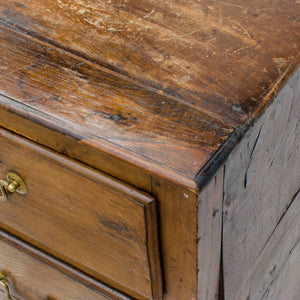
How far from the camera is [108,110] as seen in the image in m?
0.56

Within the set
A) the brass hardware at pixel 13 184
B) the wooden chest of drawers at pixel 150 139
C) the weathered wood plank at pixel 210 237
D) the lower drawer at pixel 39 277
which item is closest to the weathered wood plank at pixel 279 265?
the wooden chest of drawers at pixel 150 139

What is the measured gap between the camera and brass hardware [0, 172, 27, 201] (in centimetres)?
66

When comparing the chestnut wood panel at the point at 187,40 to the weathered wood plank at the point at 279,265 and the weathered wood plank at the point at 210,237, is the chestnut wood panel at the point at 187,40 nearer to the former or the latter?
the weathered wood plank at the point at 210,237

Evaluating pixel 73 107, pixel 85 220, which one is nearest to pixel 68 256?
pixel 85 220

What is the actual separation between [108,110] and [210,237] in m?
0.19

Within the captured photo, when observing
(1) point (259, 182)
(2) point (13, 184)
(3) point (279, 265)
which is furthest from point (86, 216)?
(3) point (279, 265)

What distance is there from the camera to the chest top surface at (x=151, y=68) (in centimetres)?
54

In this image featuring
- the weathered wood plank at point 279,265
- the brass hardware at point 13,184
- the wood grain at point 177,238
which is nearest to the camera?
the wood grain at point 177,238

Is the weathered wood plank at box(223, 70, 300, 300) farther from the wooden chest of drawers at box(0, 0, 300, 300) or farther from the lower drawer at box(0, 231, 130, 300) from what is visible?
the lower drawer at box(0, 231, 130, 300)

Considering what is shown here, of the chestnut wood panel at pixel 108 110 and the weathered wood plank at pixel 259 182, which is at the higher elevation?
the chestnut wood panel at pixel 108 110

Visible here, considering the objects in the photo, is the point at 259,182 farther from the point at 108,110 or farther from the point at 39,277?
the point at 39,277

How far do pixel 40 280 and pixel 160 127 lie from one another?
435 mm

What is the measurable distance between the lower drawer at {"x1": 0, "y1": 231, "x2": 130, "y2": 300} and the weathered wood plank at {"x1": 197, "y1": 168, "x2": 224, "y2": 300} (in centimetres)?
14

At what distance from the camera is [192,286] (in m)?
0.60
